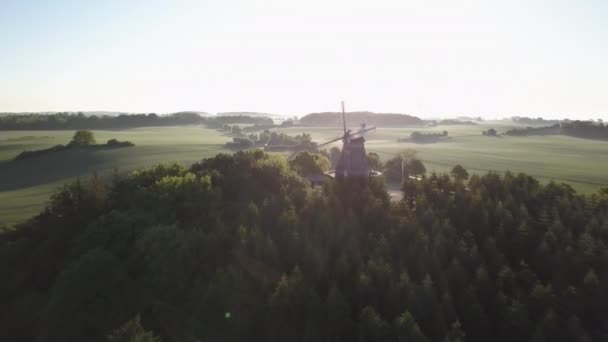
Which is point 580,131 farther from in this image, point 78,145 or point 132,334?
point 132,334

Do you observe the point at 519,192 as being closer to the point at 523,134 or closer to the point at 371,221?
the point at 371,221

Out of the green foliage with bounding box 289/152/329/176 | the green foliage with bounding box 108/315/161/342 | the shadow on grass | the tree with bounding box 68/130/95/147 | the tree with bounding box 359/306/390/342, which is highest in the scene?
the tree with bounding box 68/130/95/147

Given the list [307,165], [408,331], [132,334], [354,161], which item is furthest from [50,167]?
[408,331]

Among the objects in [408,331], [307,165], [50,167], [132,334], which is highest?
[307,165]

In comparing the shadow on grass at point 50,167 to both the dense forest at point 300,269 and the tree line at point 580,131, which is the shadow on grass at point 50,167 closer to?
the dense forest at point 300,269

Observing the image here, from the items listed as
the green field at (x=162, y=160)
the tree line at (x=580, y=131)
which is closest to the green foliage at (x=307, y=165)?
the green field at (x=162, y=160)

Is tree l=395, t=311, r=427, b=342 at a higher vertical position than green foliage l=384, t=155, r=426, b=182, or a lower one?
lower

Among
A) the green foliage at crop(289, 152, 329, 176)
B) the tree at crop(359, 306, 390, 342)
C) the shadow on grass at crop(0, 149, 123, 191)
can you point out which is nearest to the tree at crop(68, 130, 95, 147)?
the shadow on grass at crop(0, 149, 123, 191)

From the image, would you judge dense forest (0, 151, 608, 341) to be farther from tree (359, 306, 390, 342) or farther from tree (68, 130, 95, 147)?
tree (68, 130, 95, 147)
